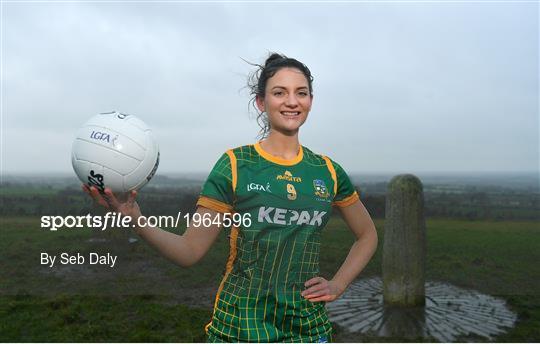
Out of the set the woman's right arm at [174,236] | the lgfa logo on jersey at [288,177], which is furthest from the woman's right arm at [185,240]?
the lgfa logo on jersey at [288,177]

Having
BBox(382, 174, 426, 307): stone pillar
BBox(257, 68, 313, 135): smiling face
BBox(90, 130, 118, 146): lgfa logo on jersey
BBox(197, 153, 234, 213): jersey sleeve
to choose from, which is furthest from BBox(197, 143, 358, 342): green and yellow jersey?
BBox(382, 174, 426, 307): stone pillar

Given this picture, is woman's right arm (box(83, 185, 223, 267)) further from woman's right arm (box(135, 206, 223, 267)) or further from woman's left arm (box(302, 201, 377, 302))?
woman's left arm (box(302, 201, 377, 302))

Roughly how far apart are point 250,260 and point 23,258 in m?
11.8

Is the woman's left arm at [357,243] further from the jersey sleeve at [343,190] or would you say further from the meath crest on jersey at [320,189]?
the meath crest on jersey at [320,189]

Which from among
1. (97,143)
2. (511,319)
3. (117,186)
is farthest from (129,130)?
(511,319)

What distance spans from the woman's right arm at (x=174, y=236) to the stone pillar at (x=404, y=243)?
594 centimetres

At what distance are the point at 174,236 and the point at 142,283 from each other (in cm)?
778

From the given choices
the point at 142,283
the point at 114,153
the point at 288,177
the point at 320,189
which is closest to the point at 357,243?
the point at 320,189

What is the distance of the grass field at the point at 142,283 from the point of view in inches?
281

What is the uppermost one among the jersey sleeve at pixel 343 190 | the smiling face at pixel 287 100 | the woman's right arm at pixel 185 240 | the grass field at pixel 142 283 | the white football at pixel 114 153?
the smiling face at pixel 287 100

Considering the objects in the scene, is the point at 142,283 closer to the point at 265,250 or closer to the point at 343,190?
the point at 343,190

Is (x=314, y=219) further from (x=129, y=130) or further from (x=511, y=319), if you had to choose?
(x=511, y=319)

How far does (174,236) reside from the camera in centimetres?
269

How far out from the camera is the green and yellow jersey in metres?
2.68
